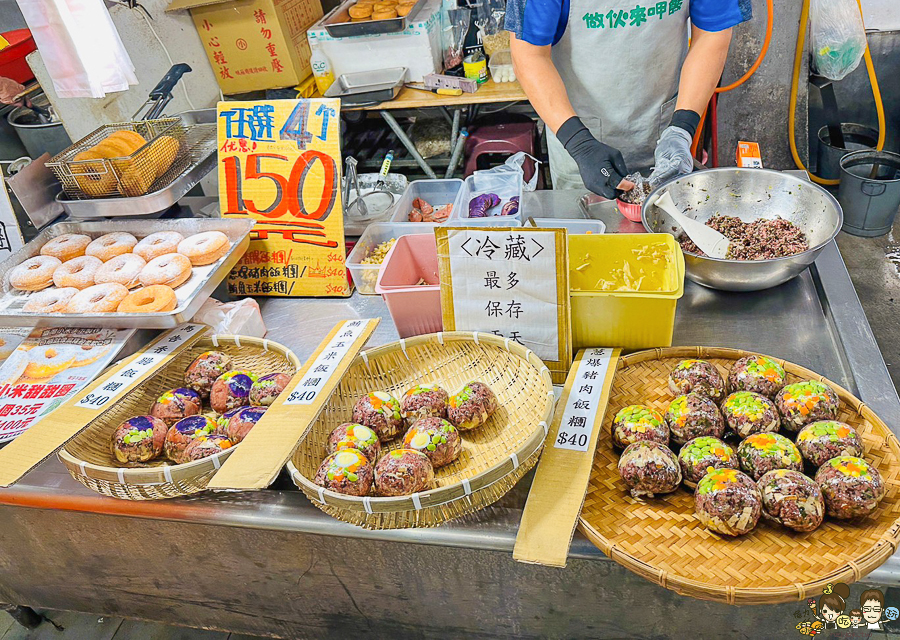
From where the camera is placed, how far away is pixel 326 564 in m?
1.66

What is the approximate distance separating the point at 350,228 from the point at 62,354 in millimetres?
1028

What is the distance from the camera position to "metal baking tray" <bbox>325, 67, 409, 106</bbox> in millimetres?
4300

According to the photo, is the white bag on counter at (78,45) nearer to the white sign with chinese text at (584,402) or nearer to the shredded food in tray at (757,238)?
the white sign with chinese text at (584,402)

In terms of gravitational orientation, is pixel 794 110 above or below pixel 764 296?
below

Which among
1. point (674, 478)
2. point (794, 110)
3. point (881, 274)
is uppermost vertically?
point (674, 478)

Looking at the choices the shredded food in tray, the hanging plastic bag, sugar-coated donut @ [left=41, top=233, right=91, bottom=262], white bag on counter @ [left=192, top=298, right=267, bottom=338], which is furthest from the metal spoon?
the hanging plastic bag

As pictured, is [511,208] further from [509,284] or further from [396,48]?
[396,48]

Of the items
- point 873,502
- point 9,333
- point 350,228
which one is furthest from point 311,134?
point 873,502

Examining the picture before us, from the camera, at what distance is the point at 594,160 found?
89.4 inches

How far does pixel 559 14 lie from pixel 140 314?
1.88 m

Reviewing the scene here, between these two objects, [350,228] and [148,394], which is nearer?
[148,394]

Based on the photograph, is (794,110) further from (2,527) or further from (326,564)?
(2,527)

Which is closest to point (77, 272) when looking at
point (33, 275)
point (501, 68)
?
point (33, 275)

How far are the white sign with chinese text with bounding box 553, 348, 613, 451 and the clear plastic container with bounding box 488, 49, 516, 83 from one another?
3.27 metres
